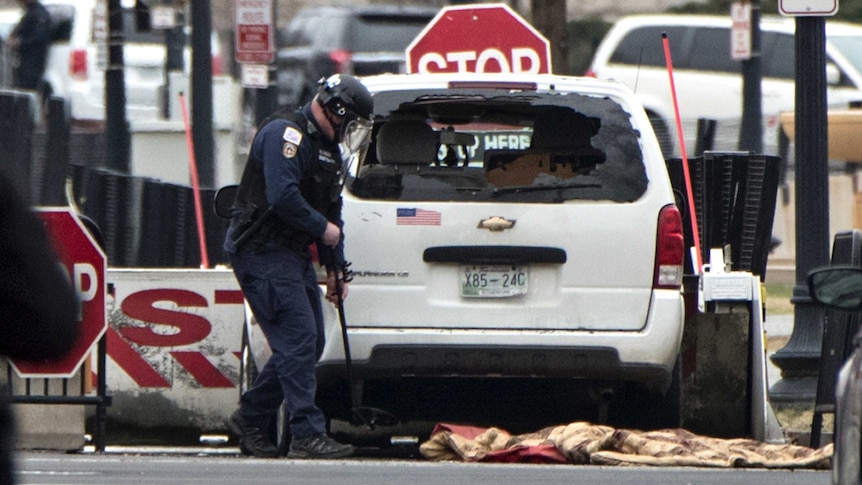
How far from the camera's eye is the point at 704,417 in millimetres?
8750

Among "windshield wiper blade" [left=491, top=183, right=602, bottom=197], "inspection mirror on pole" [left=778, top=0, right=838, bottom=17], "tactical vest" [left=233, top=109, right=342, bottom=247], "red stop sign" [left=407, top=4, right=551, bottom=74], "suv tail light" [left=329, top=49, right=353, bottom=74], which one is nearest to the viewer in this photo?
"tactical vest" [left=233, top=109, right=342, bottom=247]

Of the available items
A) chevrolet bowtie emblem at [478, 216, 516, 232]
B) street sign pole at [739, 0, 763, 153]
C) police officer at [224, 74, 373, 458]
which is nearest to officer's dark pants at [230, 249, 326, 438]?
police officer at [224, 74, 373, 458]

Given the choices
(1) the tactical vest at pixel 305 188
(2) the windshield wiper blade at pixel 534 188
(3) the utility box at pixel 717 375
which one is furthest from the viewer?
(3) the utility box at pixel 717 375

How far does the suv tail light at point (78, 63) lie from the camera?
81.7ft

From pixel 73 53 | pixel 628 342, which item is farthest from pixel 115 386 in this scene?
pixel 73 53

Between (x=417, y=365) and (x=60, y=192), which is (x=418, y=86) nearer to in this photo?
(x=417, y=365)

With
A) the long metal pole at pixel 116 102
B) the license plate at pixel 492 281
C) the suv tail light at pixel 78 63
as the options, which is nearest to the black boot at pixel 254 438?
the license plate at pixel 492 281

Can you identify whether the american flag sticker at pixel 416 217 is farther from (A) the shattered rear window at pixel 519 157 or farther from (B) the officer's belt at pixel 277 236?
(B) the officer's belt at pixel 277 236

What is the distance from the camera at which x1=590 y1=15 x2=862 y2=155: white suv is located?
24297 millimetres

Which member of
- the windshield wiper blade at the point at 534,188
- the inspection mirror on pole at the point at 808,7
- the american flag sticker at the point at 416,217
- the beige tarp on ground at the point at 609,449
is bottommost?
the beige tarp on ground at the point at 609,449

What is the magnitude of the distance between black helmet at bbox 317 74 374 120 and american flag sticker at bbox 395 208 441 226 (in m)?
0.43

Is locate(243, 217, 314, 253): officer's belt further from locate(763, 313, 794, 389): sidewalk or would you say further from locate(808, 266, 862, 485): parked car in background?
locate(763, 313, 794, 389): sidewalk

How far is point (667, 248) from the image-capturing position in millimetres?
7887

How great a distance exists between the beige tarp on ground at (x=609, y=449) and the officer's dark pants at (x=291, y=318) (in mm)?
647
